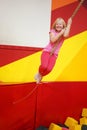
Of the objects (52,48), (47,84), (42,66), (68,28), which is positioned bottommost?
(47,84)

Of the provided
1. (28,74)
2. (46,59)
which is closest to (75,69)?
(46,59)

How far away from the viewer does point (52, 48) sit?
174 centimetres

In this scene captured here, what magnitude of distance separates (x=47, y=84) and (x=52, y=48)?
28cm

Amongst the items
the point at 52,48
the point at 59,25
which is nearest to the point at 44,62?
the point at 52,48

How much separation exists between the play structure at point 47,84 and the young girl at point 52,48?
0.13 ft

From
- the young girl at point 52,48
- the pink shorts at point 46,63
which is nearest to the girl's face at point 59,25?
the young girl at point 52,48

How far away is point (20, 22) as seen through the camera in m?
1.61

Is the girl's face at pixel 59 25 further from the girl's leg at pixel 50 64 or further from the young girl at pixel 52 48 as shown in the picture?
the girl's leg at pixel 50 64

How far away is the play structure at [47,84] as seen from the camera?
1.56m

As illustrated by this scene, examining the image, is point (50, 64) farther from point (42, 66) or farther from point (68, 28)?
point (68, 28)

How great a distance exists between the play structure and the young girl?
0.13 feet

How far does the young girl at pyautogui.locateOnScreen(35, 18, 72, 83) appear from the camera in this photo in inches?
67.7

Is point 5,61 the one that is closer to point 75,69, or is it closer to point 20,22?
point 20,22

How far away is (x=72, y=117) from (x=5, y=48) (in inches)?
33.5
